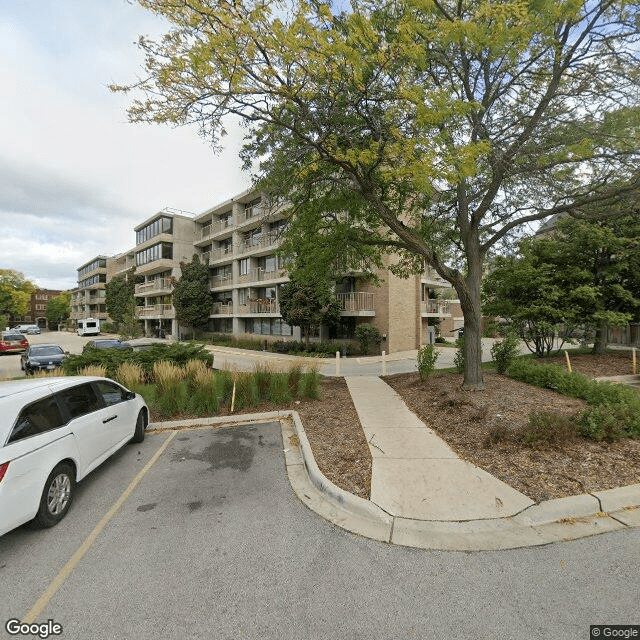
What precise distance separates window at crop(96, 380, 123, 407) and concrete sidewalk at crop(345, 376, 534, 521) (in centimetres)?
436

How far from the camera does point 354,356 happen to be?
21156mm

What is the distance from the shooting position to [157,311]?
38.4 meters

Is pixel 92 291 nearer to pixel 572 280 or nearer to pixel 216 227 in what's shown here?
pixel 216 227

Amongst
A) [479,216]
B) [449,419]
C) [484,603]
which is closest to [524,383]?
[449,419]

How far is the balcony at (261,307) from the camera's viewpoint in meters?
25.9

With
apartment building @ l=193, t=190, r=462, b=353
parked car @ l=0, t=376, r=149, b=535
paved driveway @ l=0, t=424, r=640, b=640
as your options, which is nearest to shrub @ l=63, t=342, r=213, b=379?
parked car @ l=0, t=376, r=149, b=535

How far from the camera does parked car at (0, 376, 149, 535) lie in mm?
3219

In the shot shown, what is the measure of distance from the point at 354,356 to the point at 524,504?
17.6m

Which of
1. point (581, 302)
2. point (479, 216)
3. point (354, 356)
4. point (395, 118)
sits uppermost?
point (395, 118)

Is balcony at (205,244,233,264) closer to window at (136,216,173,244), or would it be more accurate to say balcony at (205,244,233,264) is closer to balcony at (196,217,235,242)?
balcony at (196,217,235,242)

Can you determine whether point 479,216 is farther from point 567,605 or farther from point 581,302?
point 567,605

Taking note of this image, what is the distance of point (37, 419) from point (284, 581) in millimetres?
3343

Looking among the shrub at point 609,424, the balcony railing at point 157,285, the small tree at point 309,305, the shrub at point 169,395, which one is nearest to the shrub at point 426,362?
the shrub at point 609,424

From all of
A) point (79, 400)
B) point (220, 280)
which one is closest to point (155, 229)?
point (220, 280)
